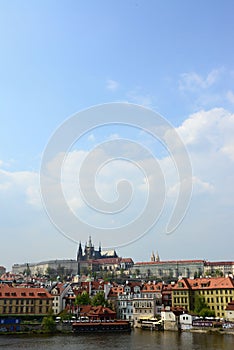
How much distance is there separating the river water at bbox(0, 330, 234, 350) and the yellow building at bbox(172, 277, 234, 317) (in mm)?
14807

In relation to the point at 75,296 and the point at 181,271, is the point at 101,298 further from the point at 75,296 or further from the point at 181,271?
the point at 181,271

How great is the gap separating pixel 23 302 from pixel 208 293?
29.3 metres

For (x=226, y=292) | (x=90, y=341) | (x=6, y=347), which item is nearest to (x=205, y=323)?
(x=226, y=292)

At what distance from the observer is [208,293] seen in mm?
67438

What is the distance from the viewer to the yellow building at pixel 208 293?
2562 inches

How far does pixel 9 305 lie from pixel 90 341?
22882mm

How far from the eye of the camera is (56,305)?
71.7 meters

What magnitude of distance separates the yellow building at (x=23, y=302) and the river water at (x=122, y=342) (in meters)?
12.5

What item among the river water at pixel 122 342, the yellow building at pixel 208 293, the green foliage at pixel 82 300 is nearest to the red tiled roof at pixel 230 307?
the yellow building at pixel 208 293

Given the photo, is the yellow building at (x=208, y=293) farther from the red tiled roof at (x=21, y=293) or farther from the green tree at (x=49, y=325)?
the green tree at (x=49, y=325)

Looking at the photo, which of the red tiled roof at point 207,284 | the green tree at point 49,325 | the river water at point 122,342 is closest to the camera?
the river water at point 122,342

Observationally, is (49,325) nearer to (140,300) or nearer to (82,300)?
(82,300)

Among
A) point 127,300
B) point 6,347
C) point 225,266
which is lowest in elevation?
point 6,347

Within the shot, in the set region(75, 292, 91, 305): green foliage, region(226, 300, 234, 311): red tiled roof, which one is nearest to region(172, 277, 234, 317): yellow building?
region(226, 300, 234, 311): red tiled roof
